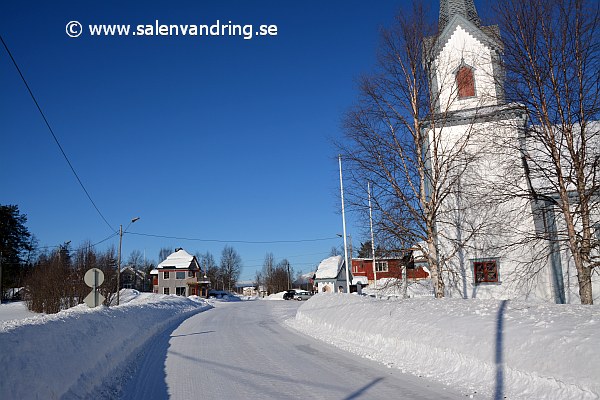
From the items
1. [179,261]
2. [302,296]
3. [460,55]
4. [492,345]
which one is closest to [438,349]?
[492,345]

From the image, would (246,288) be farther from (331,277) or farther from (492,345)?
(492,345)

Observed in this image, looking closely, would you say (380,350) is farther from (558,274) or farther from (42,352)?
(558,274)

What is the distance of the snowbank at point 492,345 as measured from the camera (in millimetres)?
6582

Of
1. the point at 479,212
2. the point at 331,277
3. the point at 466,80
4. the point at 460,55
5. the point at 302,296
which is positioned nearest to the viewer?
the point at 479,212

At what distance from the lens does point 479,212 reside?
18.1 m

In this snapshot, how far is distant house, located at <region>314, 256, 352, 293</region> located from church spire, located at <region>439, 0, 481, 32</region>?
51.0 meters

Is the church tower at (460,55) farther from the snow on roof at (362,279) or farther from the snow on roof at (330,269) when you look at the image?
the snow on roof at (330,269)

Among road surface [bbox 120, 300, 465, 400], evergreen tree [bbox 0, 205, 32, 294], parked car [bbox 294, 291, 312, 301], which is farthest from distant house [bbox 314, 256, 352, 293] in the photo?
road surface [bbox 120, 300, 465, 400]

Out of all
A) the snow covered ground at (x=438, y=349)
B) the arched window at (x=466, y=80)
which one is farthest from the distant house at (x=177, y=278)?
the snow covered ground at (x=438, y=349)

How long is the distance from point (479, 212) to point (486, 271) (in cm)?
313

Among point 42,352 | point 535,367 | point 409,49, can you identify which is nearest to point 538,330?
point 535,367

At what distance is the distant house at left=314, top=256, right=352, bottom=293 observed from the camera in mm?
69625

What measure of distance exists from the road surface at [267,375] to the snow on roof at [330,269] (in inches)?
2228

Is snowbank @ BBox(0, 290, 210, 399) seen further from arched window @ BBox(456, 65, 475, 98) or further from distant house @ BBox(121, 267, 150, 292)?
distant house @ BBox(121, 267, 150, 292)
